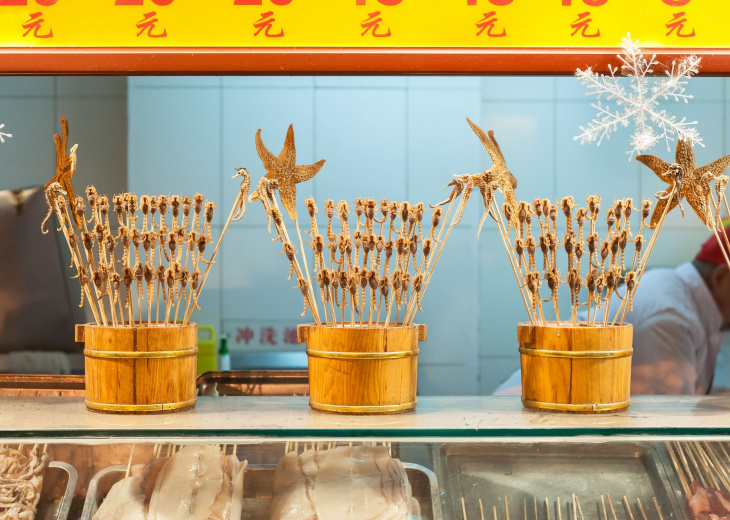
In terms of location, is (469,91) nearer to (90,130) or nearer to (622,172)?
(622,172)

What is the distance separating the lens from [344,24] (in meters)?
1.76

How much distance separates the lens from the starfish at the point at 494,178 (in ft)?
5.21

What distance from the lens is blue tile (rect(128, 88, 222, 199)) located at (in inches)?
95.0

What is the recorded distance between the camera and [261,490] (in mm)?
1588

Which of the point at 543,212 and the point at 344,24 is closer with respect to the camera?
the point at 543,212

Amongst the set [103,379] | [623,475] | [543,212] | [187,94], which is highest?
[187,94]

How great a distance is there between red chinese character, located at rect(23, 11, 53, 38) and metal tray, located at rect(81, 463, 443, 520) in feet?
3.55

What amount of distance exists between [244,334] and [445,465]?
1165 mm

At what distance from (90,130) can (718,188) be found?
6.18ft

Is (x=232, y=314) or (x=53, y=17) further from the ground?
(x=53, y=17)

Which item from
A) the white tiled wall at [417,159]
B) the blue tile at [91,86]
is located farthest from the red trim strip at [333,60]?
the white tiled wall at [417,159]

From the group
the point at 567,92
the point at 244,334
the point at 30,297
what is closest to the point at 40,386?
the point at 30,297

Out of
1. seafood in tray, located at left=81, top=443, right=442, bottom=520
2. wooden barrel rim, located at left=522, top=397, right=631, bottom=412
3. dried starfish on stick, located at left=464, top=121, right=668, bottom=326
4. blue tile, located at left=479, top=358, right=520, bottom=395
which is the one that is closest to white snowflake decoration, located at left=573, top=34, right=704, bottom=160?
dried starfish on stick, located at left=464, top=121, right=668, bottom=326

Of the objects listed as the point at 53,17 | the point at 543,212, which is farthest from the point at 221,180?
the point at 543,212
